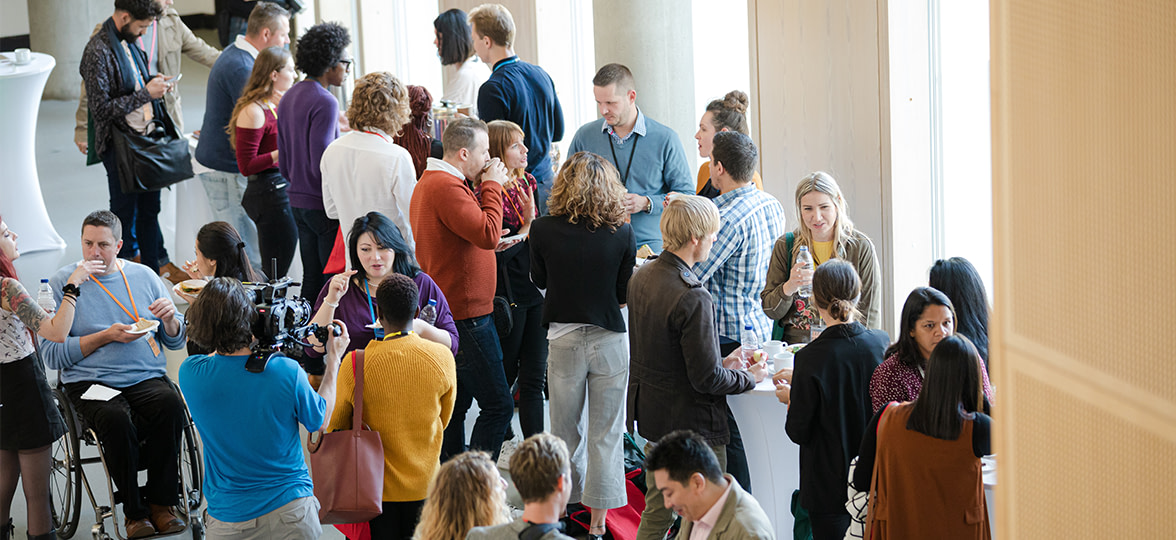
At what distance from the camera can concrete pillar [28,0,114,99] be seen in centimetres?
1477

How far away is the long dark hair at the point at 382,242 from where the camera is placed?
4250mm

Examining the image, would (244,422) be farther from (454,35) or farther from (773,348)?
(454,35)

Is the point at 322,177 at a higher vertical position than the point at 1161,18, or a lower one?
lower

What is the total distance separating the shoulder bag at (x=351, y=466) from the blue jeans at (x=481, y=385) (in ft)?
3.47

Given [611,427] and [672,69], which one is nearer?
[611,427]

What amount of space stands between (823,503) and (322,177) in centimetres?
297

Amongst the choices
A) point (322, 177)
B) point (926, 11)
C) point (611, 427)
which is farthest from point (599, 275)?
point (926, 11)

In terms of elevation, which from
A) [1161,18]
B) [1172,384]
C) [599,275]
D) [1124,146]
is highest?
[1161,18]

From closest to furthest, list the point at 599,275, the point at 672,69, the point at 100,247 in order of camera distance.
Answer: the point at 599,275
the point at 100,247
the point at 672,69

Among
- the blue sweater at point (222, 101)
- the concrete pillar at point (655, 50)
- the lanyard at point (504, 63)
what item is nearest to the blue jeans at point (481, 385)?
the lanyard at point (504, 63)

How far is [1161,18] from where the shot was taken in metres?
1.17

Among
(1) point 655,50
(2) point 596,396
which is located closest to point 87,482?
(2) point 596,396

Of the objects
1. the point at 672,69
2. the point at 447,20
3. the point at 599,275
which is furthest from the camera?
the point at 672,69

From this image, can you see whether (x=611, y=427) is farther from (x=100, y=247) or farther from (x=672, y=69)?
(x=672, y=69)
